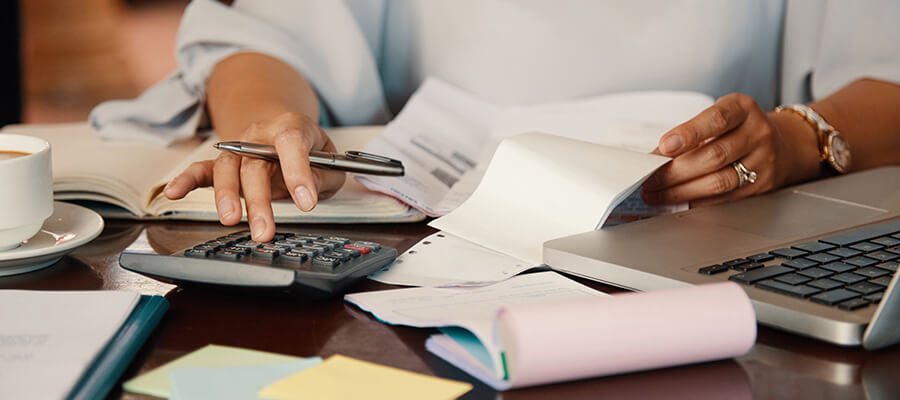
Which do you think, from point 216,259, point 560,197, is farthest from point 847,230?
point 216,259

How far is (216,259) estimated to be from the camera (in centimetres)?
52

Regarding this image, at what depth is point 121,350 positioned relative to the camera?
1.38 ft

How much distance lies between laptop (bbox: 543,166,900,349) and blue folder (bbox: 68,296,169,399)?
27 centimetres

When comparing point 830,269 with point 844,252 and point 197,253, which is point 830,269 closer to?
point 844,252

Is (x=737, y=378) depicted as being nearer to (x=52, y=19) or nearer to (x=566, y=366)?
(x=566, y=366)

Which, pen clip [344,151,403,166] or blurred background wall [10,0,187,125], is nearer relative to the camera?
pen clip [344,151,403,166]

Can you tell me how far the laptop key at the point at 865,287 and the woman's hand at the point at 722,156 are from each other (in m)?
0.26

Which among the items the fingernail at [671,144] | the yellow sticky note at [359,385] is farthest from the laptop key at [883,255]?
the yellow sticky note at [359,385]

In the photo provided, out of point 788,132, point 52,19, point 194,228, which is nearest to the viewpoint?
point 194,228

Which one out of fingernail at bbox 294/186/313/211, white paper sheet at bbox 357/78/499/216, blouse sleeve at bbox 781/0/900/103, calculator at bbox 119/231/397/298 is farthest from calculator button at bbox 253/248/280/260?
blouse sleeve at bbox 781/0/900/103

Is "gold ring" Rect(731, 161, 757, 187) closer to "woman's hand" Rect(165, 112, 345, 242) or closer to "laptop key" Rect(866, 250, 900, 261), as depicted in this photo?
"laptop key" Rect(866, 250, 900, 261)

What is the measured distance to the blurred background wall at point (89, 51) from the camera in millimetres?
4527

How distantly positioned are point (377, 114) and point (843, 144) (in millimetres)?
658

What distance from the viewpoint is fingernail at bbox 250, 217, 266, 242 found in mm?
580
